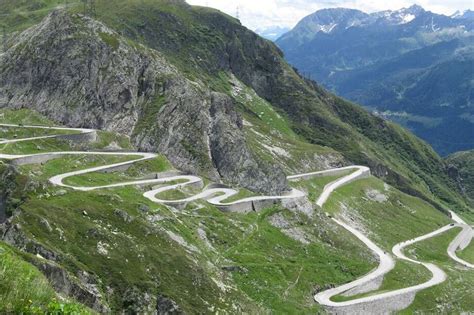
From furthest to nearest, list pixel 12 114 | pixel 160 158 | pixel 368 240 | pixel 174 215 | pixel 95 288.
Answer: pixel 368 240
pixel 12 114
pixel 160 158
pixel 174 215
pixel 95 288

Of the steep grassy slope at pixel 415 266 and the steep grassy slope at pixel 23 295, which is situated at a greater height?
the steep grassy slope at pixel 23 295

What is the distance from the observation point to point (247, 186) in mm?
155000

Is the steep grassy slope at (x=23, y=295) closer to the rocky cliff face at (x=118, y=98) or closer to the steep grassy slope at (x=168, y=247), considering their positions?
the steep grassy slope at (x=168, y=247)

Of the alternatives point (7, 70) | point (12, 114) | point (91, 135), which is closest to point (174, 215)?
point (91, 135)

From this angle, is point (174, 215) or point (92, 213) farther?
point (174, 215)

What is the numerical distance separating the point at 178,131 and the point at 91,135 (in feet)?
96.9

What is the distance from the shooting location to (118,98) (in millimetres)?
158875

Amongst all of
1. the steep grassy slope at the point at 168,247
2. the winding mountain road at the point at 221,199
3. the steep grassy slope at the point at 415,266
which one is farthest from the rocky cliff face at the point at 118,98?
the steep grassy slope at the point at 415,266

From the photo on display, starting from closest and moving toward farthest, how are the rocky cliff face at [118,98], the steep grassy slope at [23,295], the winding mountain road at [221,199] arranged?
the steep grassy slope at [23,295]
the winding mountain road at [221,199]
the rocky cliff face at [118,98]

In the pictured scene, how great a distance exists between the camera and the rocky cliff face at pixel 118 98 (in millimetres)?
152625

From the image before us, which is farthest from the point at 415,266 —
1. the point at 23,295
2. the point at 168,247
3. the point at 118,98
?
the point at 23,295

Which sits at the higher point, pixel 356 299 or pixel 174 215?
pixel 174 215

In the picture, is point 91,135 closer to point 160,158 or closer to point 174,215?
point 160,158

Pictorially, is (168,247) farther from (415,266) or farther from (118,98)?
(118,98)
